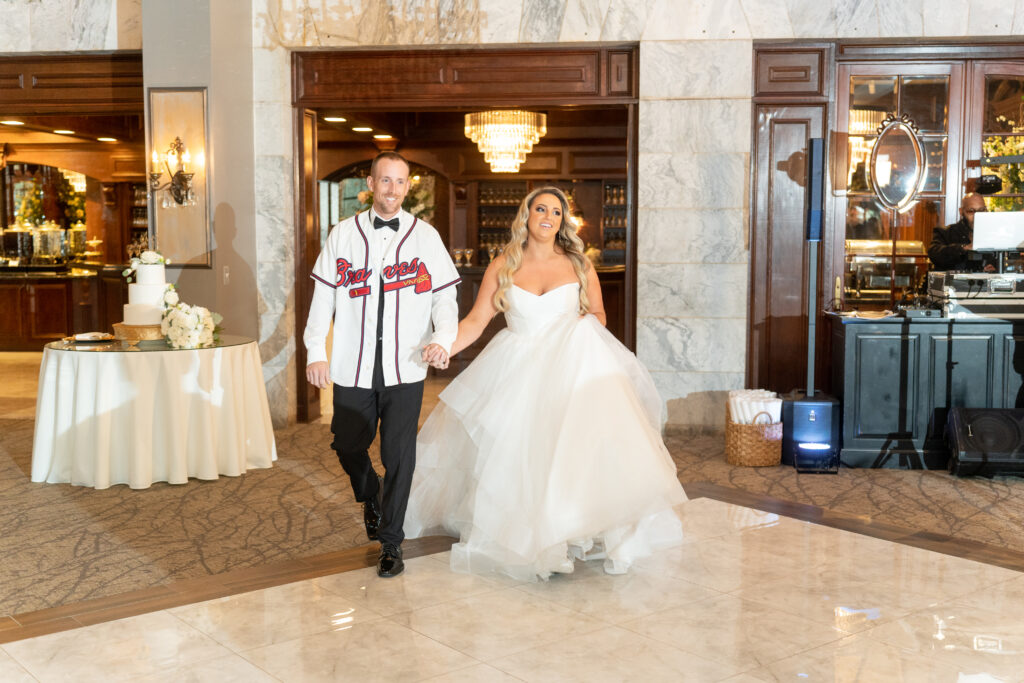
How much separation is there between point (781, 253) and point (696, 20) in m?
1.85

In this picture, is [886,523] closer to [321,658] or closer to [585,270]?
[585,270]

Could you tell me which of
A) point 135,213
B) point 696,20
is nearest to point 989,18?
point 696,20

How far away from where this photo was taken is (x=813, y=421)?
654cm

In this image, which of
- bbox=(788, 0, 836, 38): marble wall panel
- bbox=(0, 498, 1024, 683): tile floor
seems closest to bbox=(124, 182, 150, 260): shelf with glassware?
bbox=(788, 0, 836, 38): marble wall panel

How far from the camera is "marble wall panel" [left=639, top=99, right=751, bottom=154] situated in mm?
7418

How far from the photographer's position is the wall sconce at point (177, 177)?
7.59 metres

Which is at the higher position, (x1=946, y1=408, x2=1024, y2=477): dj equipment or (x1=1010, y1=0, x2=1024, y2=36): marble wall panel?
(x1=1010, y1=0, x2=1024, y2=36): marble wall panel

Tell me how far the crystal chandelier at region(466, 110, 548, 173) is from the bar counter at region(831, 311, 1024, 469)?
5.70 m

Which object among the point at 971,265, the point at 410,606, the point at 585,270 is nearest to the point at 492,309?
the point at 585,270

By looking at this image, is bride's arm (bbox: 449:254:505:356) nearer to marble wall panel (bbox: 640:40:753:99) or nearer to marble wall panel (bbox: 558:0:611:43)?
marble wall panel (bbox: 640:40:753:99)

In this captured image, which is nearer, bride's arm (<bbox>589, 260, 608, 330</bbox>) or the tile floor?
the tile floor

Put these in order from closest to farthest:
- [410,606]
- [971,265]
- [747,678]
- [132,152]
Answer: [747,678] → [410,606] → [971,265] → [132,152]

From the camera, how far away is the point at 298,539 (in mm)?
4797

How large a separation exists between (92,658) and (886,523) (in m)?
3.75
